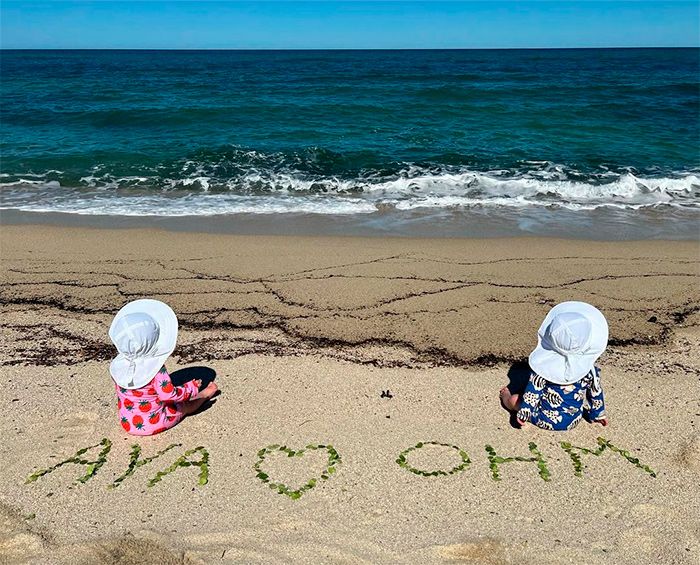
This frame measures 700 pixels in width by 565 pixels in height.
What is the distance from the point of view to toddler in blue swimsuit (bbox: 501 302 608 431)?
161 inches

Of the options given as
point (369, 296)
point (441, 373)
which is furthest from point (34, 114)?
point (441, 373)

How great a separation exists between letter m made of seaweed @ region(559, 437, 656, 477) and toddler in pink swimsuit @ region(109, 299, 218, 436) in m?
2.45

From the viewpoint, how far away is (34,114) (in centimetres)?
1933

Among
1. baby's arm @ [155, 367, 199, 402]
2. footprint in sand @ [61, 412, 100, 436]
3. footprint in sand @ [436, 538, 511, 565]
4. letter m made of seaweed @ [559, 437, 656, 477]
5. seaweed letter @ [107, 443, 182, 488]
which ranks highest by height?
baby's arm @ [155, 367, 199, 402]

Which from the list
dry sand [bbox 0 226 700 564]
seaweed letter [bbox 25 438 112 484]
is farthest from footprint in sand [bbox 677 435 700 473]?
seaweed letter [bbox 25 438 112 484]

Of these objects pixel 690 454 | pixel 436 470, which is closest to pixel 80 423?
pixel 436 470

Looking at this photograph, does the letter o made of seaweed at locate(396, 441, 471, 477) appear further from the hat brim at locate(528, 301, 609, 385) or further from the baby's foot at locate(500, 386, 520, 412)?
the hat brim at locate(528, 301, 609, 385)

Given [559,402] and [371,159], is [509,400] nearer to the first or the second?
[559,402]

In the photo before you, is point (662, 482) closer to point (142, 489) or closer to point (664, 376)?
point (664, 376)

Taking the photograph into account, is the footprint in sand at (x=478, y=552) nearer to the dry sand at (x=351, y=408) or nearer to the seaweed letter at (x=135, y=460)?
the dry sand at (x=351, y=408)

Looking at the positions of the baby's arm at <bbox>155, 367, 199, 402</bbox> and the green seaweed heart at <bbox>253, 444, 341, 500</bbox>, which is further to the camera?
the baby's arm at <bbox>155, 367, 199, 402</bbox>

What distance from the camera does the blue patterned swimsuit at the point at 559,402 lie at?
4238 millimetres

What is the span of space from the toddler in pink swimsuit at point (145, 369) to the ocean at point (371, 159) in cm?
485

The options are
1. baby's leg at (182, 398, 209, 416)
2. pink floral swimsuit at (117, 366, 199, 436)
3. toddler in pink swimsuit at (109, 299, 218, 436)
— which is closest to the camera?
toddler in pink swimsuit at (109, 299, 218, 436)
